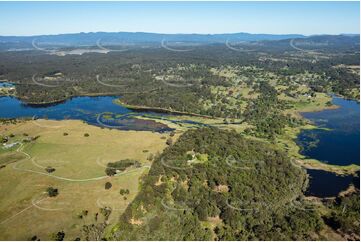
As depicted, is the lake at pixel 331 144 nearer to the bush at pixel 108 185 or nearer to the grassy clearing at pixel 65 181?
the grassy clearing at pixel 65 181

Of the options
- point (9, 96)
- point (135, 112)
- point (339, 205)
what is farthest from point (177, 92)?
point (339, 205)

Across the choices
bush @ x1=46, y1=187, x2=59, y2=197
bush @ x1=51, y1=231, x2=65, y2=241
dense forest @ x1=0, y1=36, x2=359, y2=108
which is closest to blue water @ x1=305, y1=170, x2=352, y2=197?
bush @ x1=51, y1=231, x2=65, y2=241

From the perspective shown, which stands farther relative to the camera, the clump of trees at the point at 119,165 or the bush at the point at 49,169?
the bush at the point at 49,169

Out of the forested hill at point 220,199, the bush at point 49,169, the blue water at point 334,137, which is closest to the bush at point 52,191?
the bush at point 49,169

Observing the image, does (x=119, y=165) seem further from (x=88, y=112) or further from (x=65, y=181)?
(x=88, y=112)

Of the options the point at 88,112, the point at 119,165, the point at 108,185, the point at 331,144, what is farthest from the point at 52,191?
the point at 88,112

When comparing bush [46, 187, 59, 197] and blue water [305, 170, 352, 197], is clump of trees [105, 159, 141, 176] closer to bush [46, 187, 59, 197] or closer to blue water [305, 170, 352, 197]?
bush [46, 187, 59, 197]
